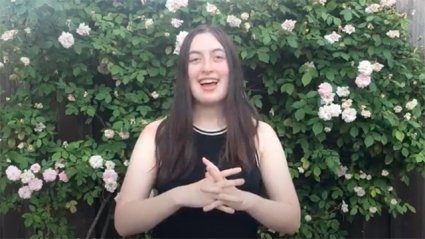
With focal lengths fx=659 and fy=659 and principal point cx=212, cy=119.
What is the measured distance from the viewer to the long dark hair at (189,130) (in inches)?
83.9

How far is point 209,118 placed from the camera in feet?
7.25

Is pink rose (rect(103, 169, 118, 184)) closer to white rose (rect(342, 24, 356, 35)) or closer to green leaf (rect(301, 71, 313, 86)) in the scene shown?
green leaf (rect(301, 71, 313, 86))

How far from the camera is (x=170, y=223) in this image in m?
2.15

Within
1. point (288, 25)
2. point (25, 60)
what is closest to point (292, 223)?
point (288, 25)

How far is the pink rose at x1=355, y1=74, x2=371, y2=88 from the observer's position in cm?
315

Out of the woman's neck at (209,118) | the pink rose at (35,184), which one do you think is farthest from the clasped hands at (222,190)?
the pink rose at (35,184)

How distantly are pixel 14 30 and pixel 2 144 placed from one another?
57 centimetres

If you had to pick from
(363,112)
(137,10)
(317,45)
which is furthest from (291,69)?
(137,10)

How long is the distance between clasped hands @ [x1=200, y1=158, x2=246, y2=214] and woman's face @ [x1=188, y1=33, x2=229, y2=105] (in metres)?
0.27

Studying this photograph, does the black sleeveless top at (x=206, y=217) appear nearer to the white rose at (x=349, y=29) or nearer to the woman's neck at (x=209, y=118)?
the woman's neck at (x=209, y=118)

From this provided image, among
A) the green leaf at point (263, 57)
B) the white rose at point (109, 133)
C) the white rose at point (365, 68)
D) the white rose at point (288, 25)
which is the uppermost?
the white rose at point (288, 25)

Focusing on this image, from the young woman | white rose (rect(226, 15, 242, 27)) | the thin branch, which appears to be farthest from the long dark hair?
the thin branch

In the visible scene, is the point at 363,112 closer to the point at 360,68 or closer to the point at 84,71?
the point at 360,68

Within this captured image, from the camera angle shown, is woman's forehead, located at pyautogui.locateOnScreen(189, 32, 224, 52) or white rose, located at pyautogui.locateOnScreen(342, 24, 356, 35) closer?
woman's forehead, located at pyautogui.locateOnScreen(189, 32, 224, 52)
